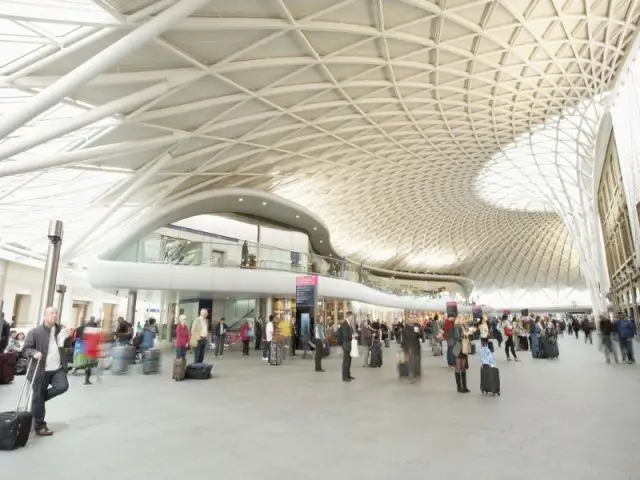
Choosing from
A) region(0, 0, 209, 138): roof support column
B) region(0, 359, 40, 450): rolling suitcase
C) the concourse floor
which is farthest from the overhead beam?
region(0, 359, 40, 450): rolling suitcase

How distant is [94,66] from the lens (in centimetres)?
879

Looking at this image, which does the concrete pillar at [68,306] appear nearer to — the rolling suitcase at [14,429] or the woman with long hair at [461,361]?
the rolling suitcase at [14,429]

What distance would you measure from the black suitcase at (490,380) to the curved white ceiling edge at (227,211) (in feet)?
64.8

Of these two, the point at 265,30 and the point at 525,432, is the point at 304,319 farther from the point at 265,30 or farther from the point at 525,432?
the point at 525,432

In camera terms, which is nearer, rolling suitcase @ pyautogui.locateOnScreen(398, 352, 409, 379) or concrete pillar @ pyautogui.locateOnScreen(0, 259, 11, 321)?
rolling suitcase @ pyautogui.locateOnScreen(398, 352, 409, 379)

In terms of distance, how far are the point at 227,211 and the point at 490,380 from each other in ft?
80.3

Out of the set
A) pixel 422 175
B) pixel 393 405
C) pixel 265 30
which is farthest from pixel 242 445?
pixel 422 175

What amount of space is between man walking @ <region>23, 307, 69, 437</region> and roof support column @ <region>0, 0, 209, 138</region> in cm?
468

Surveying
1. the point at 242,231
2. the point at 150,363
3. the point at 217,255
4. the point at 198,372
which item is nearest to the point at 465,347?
the point at 198,372

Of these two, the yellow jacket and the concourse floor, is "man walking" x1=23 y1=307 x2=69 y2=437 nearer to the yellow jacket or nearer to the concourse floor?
the concourse floor

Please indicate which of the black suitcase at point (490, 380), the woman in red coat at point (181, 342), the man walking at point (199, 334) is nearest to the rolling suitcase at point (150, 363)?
the man walking at point (199, 334)

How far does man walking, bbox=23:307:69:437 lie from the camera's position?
6180 millimetres

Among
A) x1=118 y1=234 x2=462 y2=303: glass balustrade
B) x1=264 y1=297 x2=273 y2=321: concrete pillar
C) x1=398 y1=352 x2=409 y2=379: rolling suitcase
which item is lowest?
x1=398 y1=352 x2=409 y2=379: rolling suitcase

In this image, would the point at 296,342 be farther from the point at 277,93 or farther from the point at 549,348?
the point at 277,93
